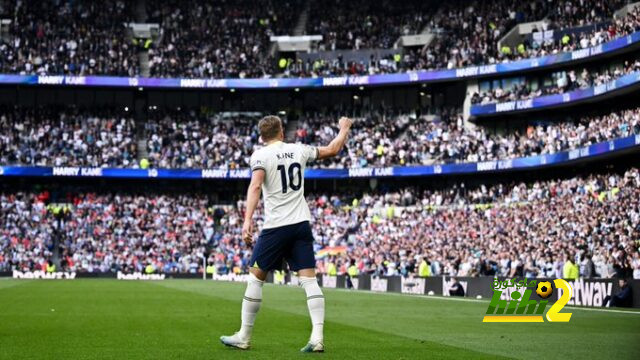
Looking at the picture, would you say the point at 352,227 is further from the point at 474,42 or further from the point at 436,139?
the point at 474,42

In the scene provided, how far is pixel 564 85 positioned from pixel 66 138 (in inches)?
1491

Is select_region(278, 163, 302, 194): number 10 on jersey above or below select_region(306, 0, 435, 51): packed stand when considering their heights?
below

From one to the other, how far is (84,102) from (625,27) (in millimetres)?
42770

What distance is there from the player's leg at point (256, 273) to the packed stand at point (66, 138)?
59.1 meters

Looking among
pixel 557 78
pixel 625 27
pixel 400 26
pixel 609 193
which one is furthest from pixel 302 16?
pixel 609 193

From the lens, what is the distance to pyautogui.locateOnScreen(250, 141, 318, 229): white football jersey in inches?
431

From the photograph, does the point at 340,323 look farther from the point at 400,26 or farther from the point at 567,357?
the point at 400,26

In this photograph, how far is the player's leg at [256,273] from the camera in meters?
10.9

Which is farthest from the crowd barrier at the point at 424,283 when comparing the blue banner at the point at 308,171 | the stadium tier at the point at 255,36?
the stadium tier at the point at 255,36

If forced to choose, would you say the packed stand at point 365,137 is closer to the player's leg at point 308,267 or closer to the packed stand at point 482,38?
the packed stand at point 482,38

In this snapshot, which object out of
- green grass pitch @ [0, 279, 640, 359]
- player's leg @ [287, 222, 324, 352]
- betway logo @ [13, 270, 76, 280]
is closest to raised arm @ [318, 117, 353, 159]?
player's leg @ [287, 222, 324, 352]

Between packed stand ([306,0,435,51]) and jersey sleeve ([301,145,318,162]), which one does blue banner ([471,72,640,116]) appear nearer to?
packed stand ([306,0,435,51])

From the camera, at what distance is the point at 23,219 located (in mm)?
64625

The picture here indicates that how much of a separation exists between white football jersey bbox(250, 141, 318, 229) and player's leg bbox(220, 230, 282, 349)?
210 mm
